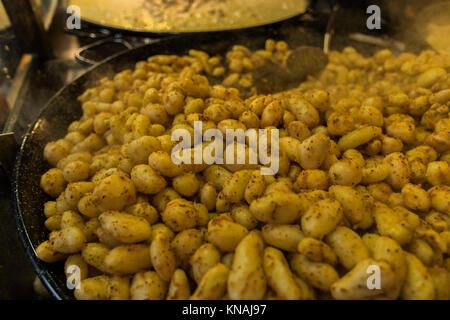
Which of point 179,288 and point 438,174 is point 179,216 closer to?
point 179,288

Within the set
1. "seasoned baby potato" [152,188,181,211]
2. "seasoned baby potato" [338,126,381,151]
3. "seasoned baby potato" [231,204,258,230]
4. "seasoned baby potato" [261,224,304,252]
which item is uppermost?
"seasoned baby potato" [338,126,381,151]

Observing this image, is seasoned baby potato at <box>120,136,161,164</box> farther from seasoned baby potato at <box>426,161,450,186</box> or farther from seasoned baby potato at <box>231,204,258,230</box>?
seasoned baby potato at <box>426,161,450,186</box>

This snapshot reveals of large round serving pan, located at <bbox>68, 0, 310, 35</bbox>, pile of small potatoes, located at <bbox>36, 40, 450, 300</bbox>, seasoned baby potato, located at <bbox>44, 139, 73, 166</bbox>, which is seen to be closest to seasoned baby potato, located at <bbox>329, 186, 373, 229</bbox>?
pile of small potatoes, located at <bbox>36, 40, 450, 300</bbox>

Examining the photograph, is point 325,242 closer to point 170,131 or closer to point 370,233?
point 370,233

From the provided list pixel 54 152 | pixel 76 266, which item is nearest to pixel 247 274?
pixel 76 266

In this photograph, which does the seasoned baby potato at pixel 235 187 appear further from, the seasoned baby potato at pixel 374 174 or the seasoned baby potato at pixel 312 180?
the seasoned baby potato at pixel 374 174
